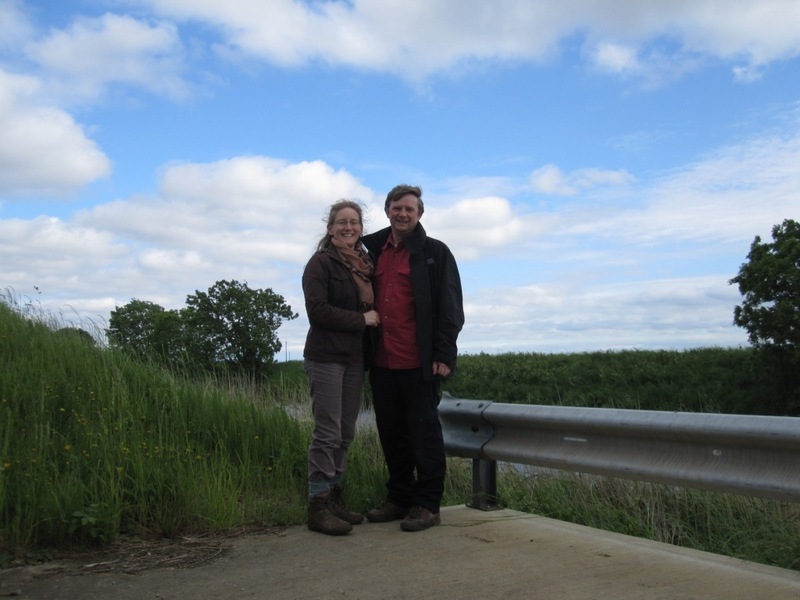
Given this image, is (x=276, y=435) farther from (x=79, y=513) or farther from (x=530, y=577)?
(x=530, y=577)

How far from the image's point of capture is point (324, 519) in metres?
4.17

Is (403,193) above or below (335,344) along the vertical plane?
above

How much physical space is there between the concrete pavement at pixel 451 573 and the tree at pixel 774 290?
28927 mm

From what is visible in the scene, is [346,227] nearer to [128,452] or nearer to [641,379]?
[128,452]

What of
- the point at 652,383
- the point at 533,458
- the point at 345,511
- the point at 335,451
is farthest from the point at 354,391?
the point at 652,383

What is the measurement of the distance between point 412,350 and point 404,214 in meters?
0.79

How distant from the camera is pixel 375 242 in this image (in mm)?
4863

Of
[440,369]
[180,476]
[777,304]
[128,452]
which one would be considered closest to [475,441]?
[440,369]

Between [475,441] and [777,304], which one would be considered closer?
[475,441]

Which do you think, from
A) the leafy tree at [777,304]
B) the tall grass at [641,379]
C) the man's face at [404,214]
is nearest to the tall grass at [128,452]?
the man's face at [404,214]

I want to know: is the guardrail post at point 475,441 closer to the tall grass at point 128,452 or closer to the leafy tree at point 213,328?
the tall grass at point 128,452

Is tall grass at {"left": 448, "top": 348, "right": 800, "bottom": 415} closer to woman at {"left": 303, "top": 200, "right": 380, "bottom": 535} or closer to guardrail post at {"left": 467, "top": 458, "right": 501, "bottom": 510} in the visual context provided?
guardrail post at {"left": 467, "top": 458, "right": 501, "bottom": 510}

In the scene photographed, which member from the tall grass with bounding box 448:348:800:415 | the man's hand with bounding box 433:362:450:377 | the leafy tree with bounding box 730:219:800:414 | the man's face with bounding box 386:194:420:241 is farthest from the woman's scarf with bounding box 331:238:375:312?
the leafy tree with bounding box 730:219:800:414

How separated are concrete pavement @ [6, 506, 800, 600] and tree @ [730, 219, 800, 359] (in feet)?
94.9
